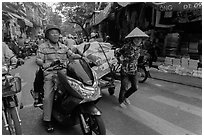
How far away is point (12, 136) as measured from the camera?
3.01 metres

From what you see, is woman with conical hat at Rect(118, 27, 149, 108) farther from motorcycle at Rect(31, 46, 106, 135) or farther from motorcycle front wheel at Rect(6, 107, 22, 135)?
motorcycle front wheel at Rect(6, 107, 22, 135)

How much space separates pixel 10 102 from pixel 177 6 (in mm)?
5926

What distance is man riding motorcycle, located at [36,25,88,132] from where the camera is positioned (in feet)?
11.4

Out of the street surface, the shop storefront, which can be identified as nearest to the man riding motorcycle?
the street surface

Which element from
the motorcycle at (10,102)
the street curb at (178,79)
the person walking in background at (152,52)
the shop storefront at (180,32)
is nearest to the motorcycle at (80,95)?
the motorcycle at (10,102)

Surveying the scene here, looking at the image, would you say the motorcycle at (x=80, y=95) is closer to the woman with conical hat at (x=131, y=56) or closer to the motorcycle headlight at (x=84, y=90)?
the motorcycle headlight at (x=84, y=90)

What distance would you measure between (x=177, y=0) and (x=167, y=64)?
2.49m

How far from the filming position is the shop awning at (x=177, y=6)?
673cm

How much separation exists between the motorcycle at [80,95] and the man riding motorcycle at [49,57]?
0.12 meters

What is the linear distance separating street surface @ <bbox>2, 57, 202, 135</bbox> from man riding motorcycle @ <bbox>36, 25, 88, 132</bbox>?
35 cm

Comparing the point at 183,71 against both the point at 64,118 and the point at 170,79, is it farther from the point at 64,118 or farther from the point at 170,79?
the point at 64,118

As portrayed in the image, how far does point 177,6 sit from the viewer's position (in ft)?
23.6

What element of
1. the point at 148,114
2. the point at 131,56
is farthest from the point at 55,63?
the point at 148,114

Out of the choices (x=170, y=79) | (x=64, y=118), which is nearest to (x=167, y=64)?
(x=170, y=79)
